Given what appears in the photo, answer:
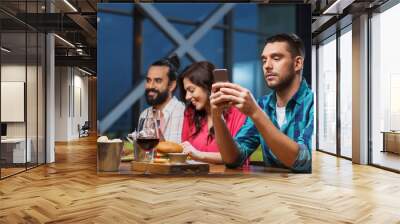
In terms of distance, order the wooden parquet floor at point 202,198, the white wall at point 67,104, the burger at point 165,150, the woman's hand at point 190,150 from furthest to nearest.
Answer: the white wall at point 67,104
the woman's hand at point 190,150
the burger at point 165,150
the wooden parquet floor at point 202,198

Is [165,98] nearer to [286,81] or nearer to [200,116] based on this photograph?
[200,116]

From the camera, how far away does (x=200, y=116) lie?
553 centimetres

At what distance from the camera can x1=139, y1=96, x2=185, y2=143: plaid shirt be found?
5570 mm

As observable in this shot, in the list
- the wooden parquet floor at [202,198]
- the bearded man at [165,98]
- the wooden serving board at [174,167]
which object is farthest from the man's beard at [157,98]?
the wooden parquet floor at [202,198]

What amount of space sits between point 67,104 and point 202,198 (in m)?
11.7

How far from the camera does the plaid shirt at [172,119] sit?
5570 millimetres

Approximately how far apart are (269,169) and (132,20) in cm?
262

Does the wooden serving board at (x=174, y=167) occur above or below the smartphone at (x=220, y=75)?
below

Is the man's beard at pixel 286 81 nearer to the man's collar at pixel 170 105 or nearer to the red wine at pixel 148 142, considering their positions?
the man's collar at pixel 170 105

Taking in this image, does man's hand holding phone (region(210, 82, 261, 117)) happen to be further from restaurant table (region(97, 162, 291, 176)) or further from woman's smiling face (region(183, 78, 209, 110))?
restaurant table (region(97, 162, 291, 176))

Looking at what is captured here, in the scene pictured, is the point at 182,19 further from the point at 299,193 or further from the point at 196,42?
the point at 299,193

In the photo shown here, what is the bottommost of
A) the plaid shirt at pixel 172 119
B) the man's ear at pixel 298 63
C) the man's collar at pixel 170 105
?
the plaid shirt at pixel 172 119

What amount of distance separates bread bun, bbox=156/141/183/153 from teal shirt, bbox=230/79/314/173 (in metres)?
0.67

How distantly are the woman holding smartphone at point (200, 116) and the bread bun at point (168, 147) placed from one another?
0.11 m
